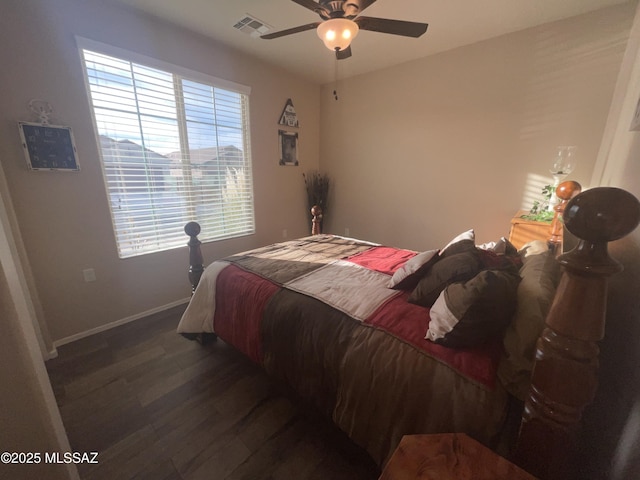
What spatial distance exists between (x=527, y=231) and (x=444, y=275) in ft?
4.83

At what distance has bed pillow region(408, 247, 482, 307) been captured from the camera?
1244mm

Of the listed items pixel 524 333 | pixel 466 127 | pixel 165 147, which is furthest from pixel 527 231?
pixel 165 147

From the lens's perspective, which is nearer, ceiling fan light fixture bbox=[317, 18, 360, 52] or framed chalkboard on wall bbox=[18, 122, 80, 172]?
ceiling fan light fixture bbox=[317, 18, 360, 52]

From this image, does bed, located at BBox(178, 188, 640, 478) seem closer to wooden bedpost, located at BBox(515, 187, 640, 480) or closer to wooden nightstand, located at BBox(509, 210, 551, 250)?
wooden bedpost, located at BBox(515, 187, 640, 480)

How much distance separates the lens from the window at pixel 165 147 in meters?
2.17

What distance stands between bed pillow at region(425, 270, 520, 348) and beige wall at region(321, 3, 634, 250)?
2193 mm

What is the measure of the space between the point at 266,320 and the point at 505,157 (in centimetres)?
292

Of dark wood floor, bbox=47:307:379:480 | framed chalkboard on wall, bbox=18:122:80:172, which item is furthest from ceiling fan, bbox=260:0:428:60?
dark wood floor, bbox=47:307:379:480

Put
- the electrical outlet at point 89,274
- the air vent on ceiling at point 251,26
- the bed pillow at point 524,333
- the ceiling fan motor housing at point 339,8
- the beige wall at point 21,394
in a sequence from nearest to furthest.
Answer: the beige wall at point 21,394 → the bed pillow at point 524,333 → the ceiling fan motor housing at point 339,8 → the electrical outlet at point 89,274 → the air vent on ceiling at point 251,26

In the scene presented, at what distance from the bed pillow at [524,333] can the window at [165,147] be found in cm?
290

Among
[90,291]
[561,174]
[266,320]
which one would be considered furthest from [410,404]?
[90,291]

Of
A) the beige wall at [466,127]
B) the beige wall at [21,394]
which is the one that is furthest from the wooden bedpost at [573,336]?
the beige wall at [466,127]

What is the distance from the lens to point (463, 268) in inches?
49.1

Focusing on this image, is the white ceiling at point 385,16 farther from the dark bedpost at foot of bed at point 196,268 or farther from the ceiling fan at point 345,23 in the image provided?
the dark bedpost at foot of bed at point 196,268
